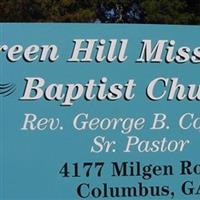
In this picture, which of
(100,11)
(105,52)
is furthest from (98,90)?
(100,11)

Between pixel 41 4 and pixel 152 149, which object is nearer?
pixel 152 149

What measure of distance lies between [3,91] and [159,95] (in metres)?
1.18

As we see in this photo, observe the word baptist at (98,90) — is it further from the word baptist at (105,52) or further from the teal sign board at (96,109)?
the word baptist at (105,52)

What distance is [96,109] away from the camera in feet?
16.7

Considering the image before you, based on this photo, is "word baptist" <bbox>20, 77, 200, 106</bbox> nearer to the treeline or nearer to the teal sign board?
the teal sign board

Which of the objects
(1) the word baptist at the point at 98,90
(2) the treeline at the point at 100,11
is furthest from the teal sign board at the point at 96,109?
(2) the treeline at the point at 100,11

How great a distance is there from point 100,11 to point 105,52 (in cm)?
2112

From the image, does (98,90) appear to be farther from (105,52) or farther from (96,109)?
(105,52)

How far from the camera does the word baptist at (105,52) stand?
502cm

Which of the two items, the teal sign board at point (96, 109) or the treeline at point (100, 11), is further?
the treeline at point (100, 11)

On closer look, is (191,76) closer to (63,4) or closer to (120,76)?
(120,76)

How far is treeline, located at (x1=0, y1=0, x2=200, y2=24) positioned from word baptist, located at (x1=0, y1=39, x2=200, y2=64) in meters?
16.0

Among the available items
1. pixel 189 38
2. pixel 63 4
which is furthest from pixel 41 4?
pixel 189 38

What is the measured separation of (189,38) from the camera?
204 inches
